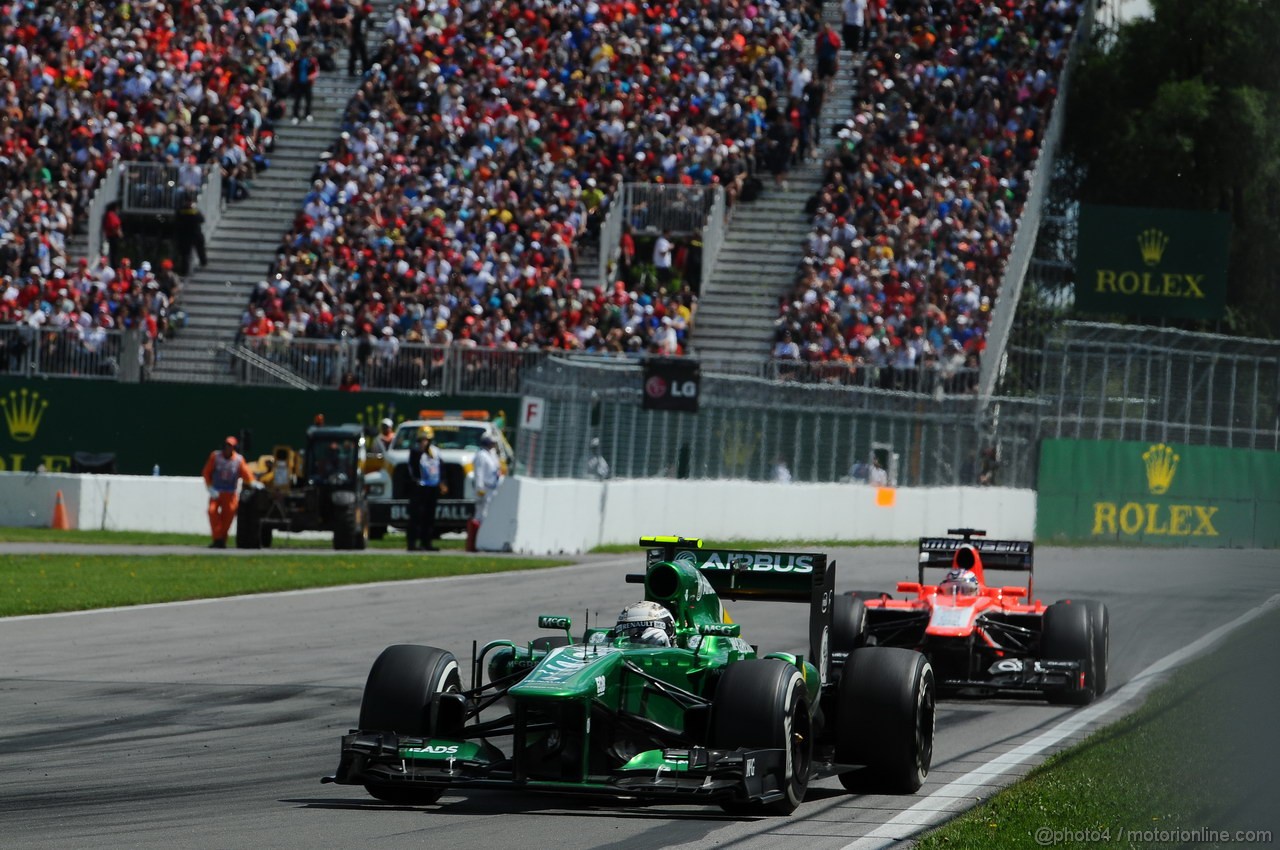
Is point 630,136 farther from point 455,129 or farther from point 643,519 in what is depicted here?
point 643,519

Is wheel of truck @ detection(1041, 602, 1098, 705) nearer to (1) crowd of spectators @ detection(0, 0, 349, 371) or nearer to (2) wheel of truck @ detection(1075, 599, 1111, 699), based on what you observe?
(2) wheel of truck @ detection(1075, 599, 1111, 699)

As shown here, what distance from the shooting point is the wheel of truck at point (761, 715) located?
8758 mm

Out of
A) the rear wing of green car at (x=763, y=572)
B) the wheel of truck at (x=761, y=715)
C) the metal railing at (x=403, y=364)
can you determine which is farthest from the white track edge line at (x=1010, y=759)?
the metal railing at (x=403, y=364)

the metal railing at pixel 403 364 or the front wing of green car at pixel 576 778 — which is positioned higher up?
the metal railing at pixel 403 364

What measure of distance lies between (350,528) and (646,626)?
1865 centimetres

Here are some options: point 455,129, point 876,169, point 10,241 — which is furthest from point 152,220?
point 876,169

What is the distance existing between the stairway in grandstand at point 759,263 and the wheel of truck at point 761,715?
26.0 metres

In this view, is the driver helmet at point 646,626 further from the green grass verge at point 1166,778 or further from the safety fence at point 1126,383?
the safety fence at point 1126,383

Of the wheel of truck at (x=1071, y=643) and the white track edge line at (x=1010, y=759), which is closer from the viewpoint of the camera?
the white track edge line at (x=1010, y=759)

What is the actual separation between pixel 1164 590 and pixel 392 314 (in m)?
18.4

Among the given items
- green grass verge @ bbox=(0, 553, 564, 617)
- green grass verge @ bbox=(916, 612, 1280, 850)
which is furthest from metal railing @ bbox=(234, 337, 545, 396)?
green grass verge @ bbox=(916, 612, 1280, 850)

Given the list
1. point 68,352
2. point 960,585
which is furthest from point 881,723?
point 68,352

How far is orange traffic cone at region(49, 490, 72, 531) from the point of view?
31156 mm

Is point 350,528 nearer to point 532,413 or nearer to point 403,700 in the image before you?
point 532,413
